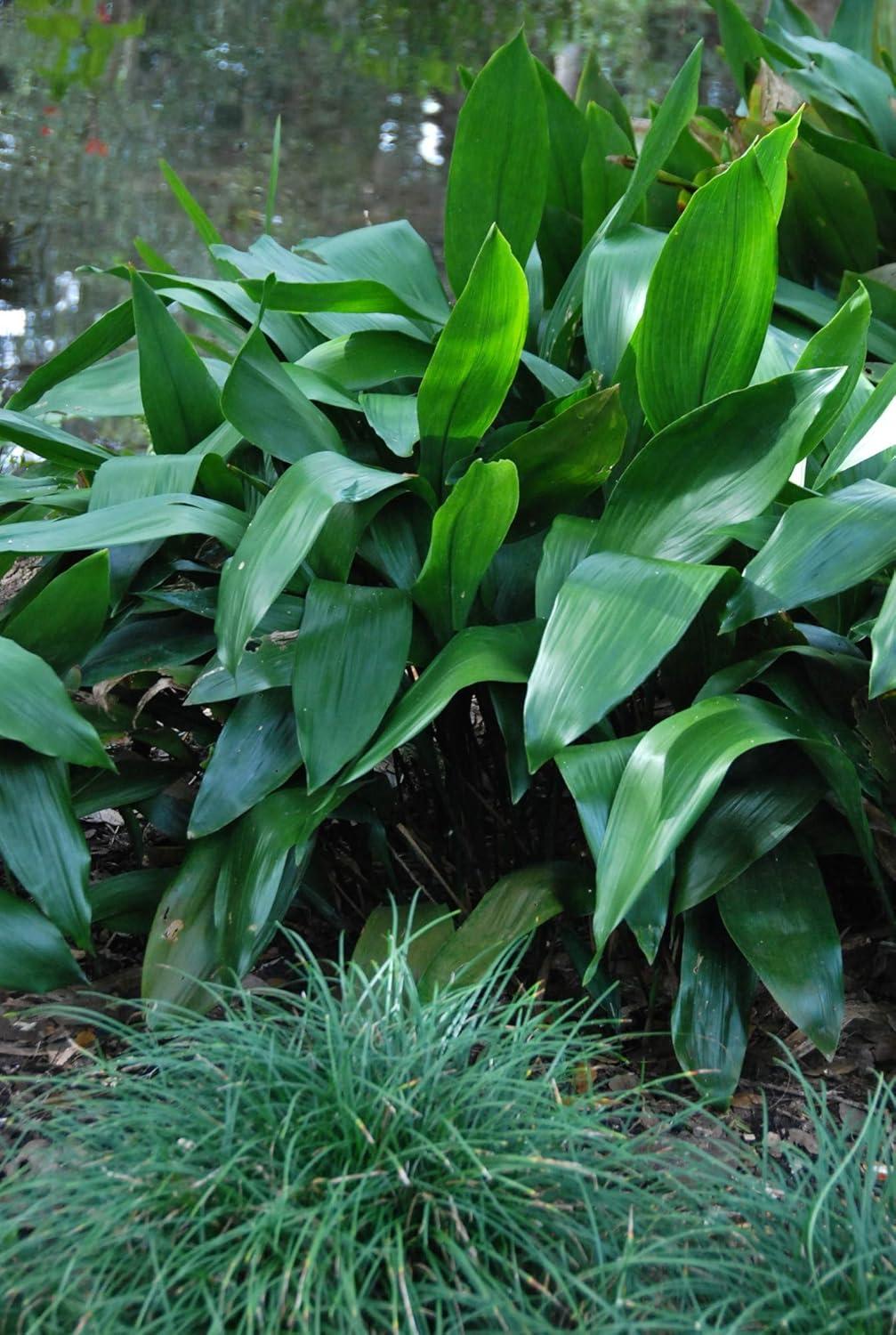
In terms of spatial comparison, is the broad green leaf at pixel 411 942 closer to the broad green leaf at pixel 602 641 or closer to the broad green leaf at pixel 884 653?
the broad green leaf at pixel 602 641

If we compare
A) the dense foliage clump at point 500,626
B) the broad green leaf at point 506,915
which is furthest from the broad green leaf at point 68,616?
the broad green leaf at point 506,915

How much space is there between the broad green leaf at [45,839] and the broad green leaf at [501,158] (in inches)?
39.0

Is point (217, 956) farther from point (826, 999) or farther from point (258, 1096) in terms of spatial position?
point (826, 999)

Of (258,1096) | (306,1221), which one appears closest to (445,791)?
(258,1096)

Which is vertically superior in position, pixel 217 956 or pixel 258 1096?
pixel 258 1096

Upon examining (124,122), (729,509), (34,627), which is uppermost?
(729,509)

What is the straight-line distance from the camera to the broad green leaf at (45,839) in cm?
155

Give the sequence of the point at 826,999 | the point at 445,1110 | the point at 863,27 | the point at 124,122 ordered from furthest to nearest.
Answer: the point at 124,122 → the point at 863,27 → the point at 826,999 → the point at 445,1110

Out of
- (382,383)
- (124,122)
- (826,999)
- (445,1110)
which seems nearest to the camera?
(445,1110)

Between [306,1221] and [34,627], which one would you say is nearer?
[306,1221]

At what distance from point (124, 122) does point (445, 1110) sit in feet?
19.3

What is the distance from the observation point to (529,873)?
1.62m

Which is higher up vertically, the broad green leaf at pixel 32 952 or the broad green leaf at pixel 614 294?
the broad green leaf at pixel 614 294

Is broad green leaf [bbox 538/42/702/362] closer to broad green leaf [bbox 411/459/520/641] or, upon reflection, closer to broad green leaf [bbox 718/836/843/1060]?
broad green leaf [bbox 411/459/520/641]
